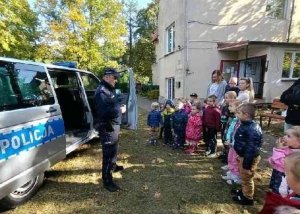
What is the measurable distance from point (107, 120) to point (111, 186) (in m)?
1.11

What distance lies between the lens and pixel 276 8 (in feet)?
45.4

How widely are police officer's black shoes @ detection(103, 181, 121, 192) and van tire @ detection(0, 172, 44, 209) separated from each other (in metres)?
1.00

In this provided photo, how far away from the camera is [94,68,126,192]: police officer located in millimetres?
3795

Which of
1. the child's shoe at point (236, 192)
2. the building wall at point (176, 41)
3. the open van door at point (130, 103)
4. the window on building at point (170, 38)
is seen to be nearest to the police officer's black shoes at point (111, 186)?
the child's shoe at point (236, 192)

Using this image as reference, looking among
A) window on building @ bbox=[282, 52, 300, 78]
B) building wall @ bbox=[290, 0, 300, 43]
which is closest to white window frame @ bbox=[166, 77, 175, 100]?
window on building @ bbox=[282, 52, 300, 78]

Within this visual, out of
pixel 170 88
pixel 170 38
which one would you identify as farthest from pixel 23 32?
pixel 170 88

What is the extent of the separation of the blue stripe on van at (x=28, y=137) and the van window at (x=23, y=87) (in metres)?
0.31

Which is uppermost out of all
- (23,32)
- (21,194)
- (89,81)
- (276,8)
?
(276,8)

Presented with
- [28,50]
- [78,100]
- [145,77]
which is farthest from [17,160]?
[145,77]

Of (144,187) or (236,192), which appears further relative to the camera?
(144,187)

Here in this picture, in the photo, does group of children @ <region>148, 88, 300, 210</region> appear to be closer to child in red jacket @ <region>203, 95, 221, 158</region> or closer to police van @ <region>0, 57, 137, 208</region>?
child in red jacket @ <region>203, 95, 221, 158</region>

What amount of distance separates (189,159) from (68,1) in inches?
498

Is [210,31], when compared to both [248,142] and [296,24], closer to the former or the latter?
[296,24]

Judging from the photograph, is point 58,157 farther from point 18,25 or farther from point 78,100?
point 18,25
